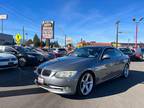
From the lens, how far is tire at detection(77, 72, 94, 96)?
5.89m

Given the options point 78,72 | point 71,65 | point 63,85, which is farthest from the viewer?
point 71,65

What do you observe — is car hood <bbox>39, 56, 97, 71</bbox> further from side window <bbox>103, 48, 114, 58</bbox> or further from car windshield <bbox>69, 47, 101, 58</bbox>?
side window <bbox>103, 48, 114, 58</bbox>

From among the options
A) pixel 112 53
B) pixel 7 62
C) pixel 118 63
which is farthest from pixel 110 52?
pixel 7 62

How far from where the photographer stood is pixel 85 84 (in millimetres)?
6148

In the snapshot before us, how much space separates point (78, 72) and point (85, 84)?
592 mm

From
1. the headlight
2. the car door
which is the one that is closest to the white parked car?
the headlight

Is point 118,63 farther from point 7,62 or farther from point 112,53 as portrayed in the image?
point 7,62

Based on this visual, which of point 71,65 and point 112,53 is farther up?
point 112,53

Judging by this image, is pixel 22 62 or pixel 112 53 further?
pixel 22 62

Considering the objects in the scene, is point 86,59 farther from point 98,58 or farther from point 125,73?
point 125,73

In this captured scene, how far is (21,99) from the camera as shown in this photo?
5.68 meters

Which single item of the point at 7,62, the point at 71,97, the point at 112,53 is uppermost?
the point at 112,53

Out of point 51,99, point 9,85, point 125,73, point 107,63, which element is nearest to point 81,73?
point 51,99

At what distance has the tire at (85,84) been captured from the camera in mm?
5892
